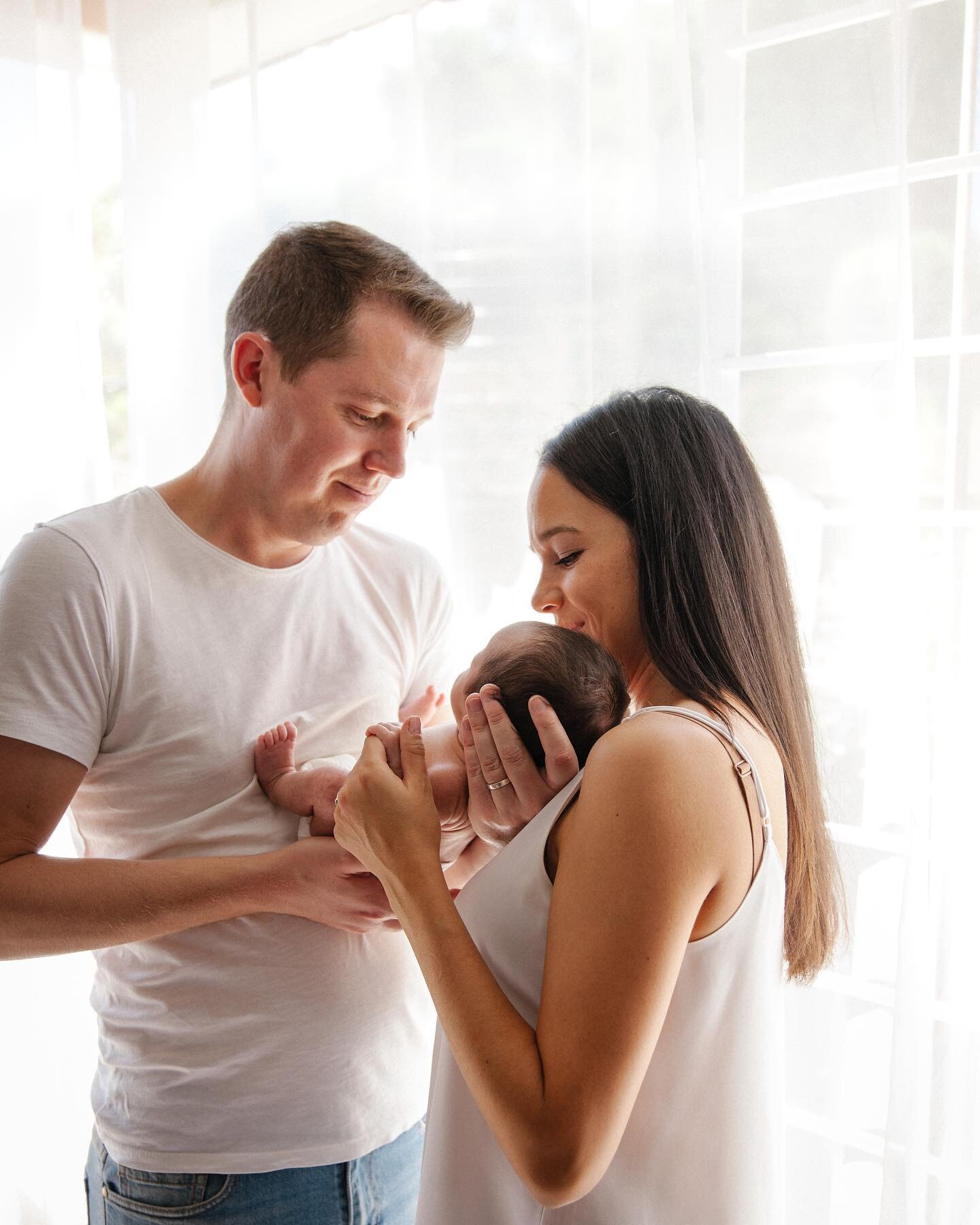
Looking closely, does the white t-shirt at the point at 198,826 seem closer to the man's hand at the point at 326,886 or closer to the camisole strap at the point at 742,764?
the man's hand at the point at 326,886

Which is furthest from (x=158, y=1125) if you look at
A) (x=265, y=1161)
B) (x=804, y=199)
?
(x=804, y=199)

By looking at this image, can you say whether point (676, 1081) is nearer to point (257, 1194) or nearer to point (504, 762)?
point (504, 762)

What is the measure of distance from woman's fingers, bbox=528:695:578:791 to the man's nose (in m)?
0.55

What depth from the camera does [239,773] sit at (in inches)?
61.5

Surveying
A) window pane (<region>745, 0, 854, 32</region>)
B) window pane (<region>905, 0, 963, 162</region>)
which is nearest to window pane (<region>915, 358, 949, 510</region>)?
window pane (<region>905, 0, 963, 162</region>)

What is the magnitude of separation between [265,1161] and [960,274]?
5.43 feet

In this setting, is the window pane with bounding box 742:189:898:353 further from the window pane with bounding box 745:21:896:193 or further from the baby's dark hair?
the baby's dark hair

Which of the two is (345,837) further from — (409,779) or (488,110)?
(488,110)

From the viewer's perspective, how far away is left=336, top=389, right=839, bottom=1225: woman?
3.29ft

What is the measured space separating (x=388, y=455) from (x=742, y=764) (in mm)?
828

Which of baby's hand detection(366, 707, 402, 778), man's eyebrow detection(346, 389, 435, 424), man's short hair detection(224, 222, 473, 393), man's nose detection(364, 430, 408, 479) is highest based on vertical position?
man's short hair detection(224, 222, 473, 393)

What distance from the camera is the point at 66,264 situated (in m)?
2.41

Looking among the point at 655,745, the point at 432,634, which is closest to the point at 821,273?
the point at 432,634

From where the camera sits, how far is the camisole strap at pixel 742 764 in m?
1.10
